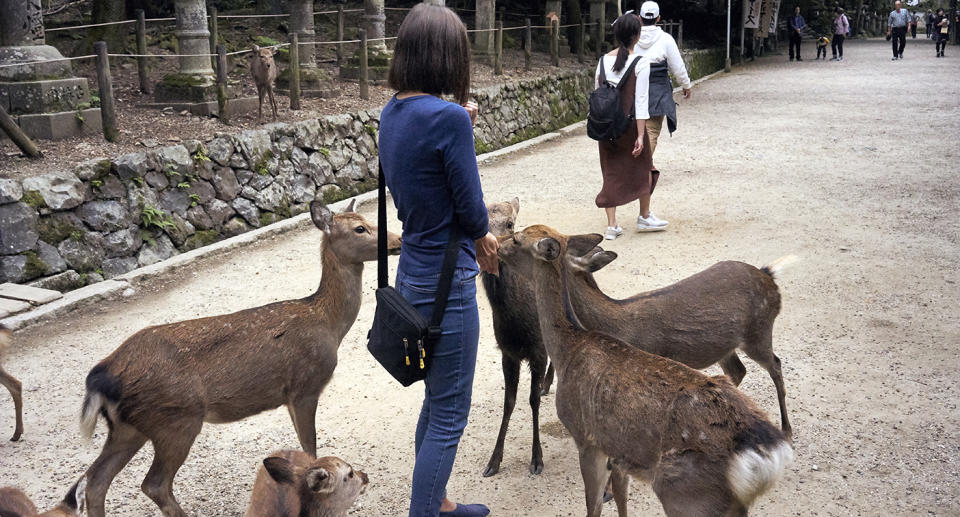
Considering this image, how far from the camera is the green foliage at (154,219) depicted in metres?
7.45

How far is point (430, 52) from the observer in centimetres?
281

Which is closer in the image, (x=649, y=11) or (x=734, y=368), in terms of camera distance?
(x=734, y=368)

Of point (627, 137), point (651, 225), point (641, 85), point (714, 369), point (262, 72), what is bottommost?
point (714, 369)

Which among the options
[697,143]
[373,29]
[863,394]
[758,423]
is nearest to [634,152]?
[863,394]

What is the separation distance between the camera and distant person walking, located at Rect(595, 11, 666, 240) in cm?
714

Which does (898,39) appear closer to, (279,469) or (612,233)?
(612,233)

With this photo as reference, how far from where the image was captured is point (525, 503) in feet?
12.8

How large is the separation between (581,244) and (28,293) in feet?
15.1

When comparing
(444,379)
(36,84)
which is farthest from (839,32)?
(444,379)

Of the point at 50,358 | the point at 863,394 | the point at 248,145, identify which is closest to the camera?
the point at 863,394

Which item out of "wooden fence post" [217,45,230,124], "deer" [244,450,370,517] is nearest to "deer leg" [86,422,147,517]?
A: "deer" [244,450,370,517]

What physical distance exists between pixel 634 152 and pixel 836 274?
6.20 feet

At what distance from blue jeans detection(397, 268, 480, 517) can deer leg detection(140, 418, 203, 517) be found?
1.05 metres

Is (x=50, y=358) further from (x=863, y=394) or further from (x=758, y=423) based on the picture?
(x=863, y=394)
